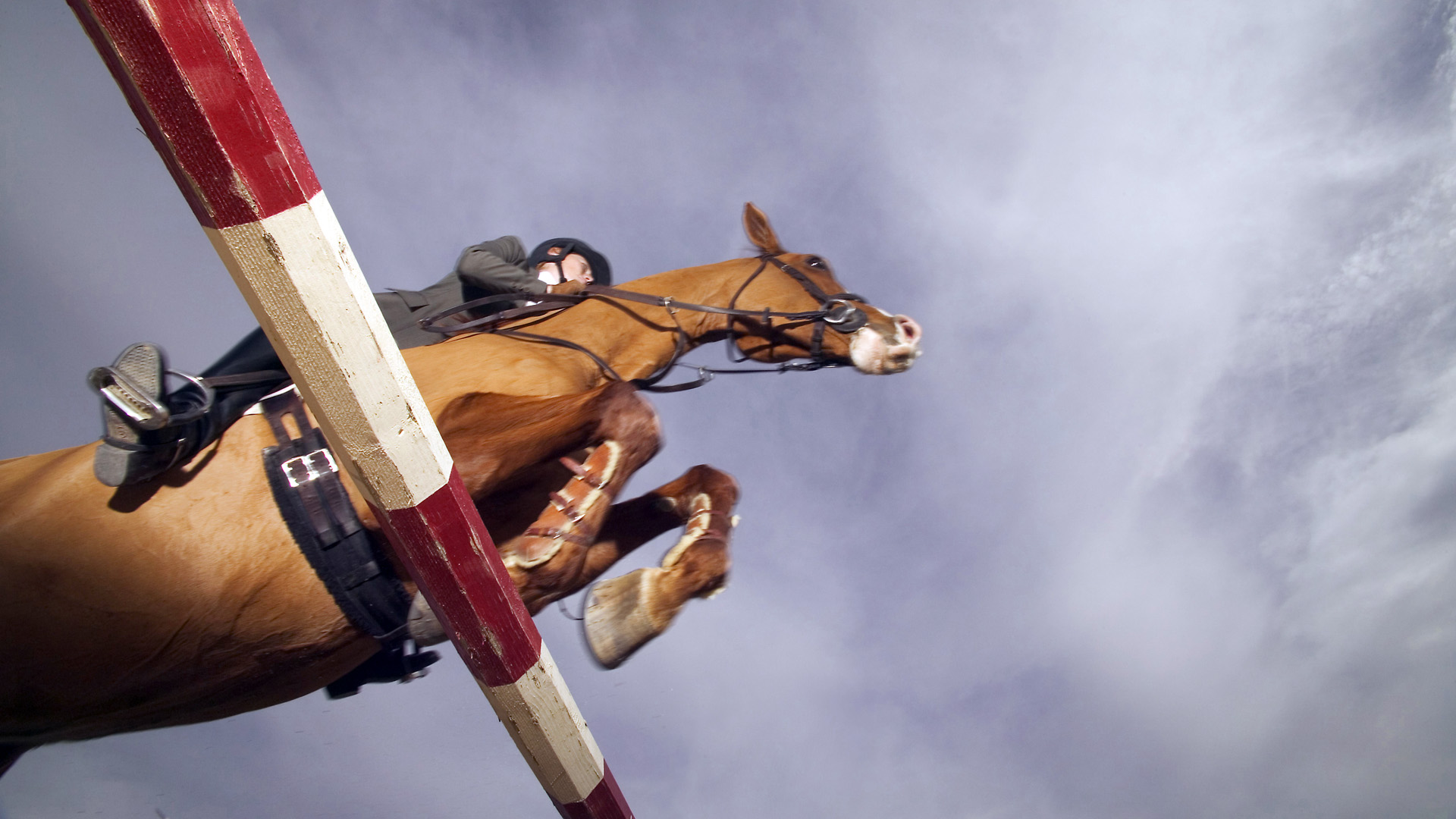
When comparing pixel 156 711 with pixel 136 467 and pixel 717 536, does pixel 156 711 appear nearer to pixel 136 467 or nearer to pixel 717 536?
pixel 136 467

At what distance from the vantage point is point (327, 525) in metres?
2.54

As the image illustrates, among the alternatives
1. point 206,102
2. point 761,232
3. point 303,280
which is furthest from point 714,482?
point 206,102

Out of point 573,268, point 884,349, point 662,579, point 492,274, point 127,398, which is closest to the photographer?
point 127,398

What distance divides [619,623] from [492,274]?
6.49ft

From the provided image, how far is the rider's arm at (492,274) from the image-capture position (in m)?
3.65

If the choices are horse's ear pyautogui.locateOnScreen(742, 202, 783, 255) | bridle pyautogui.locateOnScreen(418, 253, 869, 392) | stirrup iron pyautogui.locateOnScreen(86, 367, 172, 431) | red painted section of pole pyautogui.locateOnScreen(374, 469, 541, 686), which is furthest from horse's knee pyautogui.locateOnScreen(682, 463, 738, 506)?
stirrup iron pyautogui.locateOnScreen(86, 367, 172, 431)

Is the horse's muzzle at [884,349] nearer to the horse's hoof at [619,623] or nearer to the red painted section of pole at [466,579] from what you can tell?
the horse's hoof at [619,623]

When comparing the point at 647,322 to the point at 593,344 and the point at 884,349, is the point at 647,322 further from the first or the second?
the point at 884,349

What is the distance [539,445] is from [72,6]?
1752 millimetres

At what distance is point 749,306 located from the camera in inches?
165

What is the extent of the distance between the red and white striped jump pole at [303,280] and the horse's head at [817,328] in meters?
2.56

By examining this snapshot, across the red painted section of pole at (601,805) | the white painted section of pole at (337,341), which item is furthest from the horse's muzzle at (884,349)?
the white painted section of pole at (337,341)

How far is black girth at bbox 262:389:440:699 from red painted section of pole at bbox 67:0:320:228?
4.47ft

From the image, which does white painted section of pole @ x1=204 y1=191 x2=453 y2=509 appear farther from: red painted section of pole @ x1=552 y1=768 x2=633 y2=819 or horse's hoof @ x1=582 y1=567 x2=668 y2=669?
red painted section of pole @ x1=552 y1=768 x2=633 y2=819
